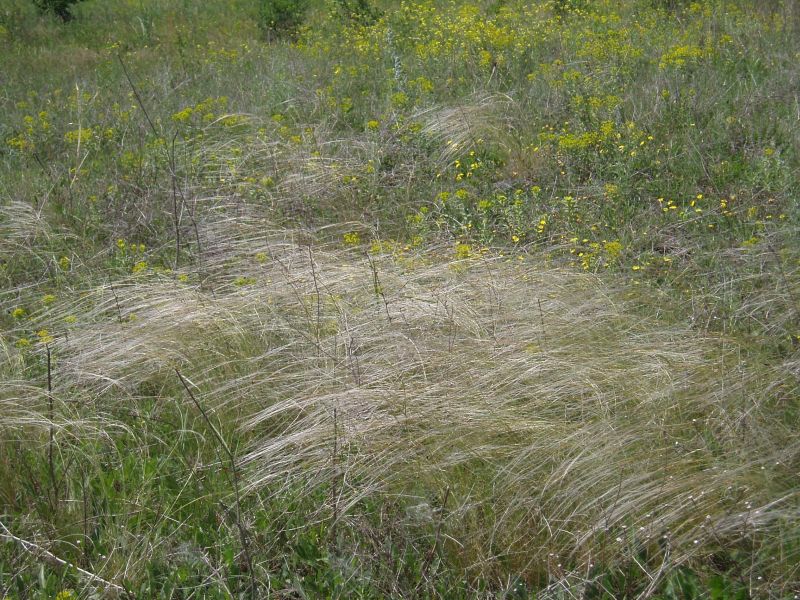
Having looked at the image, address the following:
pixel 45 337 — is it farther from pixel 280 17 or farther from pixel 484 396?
pixel 280 17

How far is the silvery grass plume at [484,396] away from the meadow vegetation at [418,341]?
0.04ft

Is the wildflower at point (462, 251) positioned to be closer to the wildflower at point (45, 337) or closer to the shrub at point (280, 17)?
the wildflower at point (45, 337)

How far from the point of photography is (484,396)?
3006 millimetres

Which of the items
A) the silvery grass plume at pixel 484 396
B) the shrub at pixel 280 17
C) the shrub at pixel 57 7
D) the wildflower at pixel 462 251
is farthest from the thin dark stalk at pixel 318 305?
the shrub at pixel 57 7

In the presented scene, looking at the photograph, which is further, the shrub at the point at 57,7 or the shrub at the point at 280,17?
the shrub at the point at 57,7

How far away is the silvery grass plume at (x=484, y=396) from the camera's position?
2.52 meters

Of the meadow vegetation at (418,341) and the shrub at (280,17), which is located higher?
the meadow vegetation at (418,341)

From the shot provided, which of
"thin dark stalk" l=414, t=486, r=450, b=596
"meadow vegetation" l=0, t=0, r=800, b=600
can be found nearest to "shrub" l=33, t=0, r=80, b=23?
"meadow vegetation" l=0, t=0, r=800, b=600

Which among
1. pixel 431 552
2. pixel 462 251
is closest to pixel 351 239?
pixel 462 251

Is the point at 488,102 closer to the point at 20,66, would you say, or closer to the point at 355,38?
the point at 355,38

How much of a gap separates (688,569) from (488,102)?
4.65 meters

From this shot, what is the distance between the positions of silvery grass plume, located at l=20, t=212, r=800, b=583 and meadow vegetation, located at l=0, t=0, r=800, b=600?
1 cm

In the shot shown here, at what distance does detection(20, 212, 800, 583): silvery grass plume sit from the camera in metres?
2.52

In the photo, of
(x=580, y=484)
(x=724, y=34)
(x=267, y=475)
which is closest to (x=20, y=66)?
(x=724, y=34)
